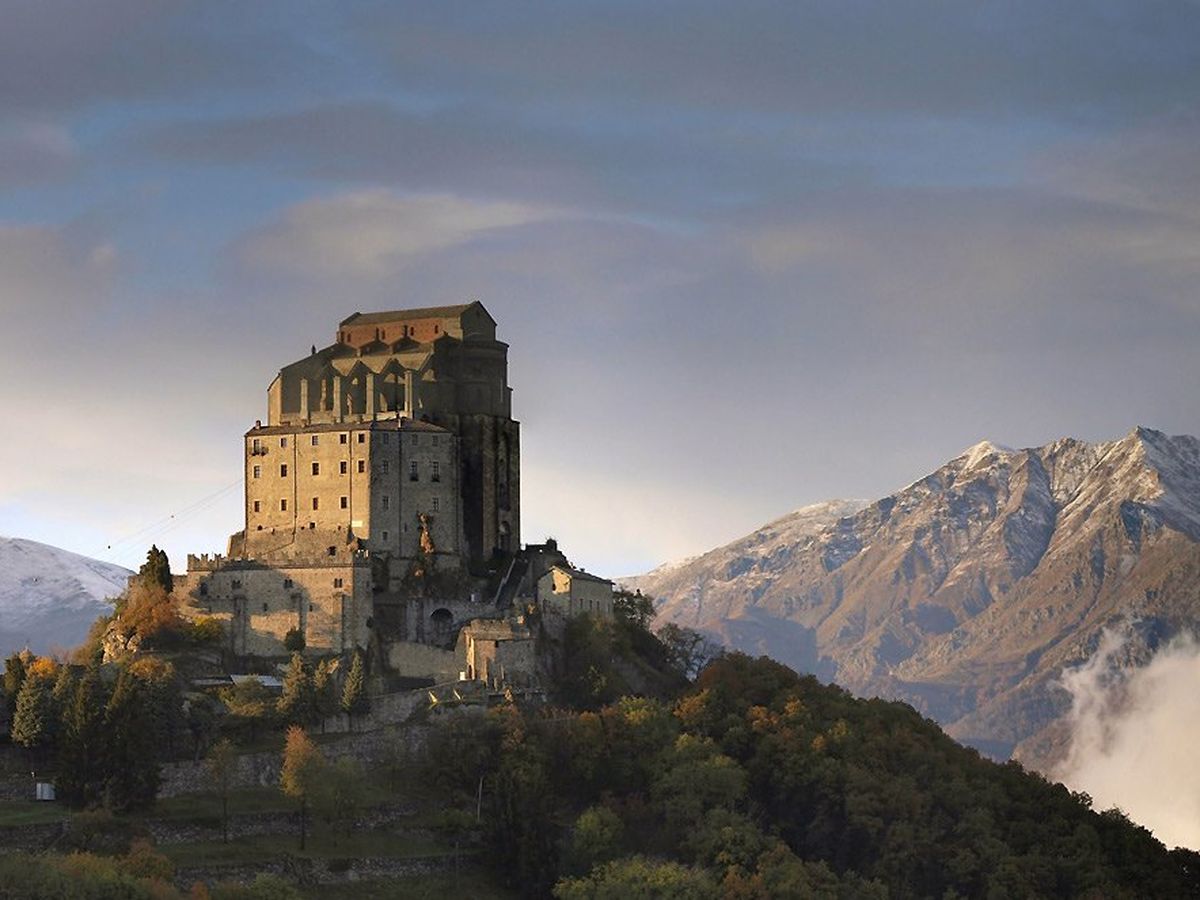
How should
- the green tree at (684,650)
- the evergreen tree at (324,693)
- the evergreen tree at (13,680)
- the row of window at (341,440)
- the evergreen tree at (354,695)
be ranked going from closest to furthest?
1. the evergreen tree at (13,680)
2. the evergreen tree at (324,693)
3. the evergreen tree at (354,695)
4. the row of window at (341,440)
5. the green tree at (684,650)

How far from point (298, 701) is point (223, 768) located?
8898 mm

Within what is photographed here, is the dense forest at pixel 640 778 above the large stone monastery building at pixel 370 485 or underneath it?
underneath

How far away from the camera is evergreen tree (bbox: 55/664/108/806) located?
128375 mm

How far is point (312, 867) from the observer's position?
128 metres

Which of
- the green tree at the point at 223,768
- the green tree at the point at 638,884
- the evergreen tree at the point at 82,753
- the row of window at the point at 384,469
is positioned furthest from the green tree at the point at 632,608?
the evergreen tree at the point at 82,753

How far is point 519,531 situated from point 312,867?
3873 centimetres

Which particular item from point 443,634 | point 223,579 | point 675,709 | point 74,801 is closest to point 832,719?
point 675,709

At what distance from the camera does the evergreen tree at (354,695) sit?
465 ft

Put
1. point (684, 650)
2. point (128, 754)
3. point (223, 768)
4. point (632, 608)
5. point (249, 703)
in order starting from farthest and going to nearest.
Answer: point (684, 650)
point (632, 608)
point (249, 703)
point (223, 768)
point (128, 754)

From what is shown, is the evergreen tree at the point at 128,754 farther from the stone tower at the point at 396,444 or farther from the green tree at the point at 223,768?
the stone tower at the point at 396,444

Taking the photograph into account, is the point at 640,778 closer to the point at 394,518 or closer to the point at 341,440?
the point at 394,518

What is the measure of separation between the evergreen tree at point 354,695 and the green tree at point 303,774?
29.8 ft

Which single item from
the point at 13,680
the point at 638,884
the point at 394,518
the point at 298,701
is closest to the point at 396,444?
the point at 394,518

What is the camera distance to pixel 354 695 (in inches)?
5591
